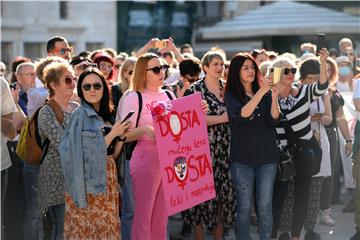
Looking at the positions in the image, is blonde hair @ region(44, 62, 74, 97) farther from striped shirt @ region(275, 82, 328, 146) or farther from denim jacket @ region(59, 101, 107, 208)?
striped shirt @ region(275, 82, 328, 146)

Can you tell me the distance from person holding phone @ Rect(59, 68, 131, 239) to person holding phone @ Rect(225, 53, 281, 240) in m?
1.36

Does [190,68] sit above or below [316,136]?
above

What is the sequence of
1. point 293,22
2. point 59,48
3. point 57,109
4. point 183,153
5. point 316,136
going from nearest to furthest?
point 57,109 → point 183,153 → point 316,136 → point 59,48 → point 293,22

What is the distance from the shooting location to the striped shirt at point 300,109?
8.02 m

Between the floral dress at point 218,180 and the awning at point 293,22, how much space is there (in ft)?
43.2

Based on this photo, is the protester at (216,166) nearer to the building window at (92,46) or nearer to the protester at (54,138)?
the protester at (54,138)

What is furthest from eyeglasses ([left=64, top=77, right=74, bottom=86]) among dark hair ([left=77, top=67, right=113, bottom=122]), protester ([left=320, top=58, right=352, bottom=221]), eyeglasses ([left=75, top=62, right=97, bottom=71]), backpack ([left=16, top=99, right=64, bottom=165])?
protester ([left=320, top=58, right=352, bottom=221])

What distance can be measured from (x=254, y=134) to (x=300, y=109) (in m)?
0.82

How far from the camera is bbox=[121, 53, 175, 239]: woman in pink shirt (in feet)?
23.6

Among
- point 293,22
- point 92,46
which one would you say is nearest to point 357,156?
point 293,22

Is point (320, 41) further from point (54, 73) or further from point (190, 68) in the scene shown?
point (54, 73)

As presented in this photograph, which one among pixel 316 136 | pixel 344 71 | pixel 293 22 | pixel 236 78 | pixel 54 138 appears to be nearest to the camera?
pixel 54 138

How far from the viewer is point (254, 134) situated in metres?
7.42

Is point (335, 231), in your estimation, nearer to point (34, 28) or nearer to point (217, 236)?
point (217, 236)
